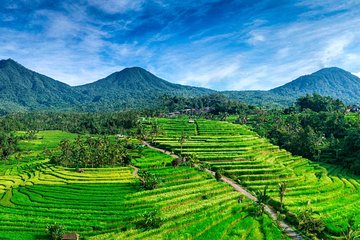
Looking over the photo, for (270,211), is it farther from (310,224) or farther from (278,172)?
(278,172)

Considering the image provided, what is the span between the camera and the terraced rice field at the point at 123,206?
45.8 m

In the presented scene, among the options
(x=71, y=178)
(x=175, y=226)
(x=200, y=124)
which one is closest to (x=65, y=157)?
(x=71, y=178)

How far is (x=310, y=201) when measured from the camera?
58156mm

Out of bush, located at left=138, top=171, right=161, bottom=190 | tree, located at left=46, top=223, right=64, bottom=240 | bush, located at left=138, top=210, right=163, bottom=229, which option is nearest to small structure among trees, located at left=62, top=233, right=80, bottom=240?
tree, located at left=46, top=223, right=64, bottom=240

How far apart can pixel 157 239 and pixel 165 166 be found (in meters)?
37.0

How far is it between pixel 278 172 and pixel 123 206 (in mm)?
37555

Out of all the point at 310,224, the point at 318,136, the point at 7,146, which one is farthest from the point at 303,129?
the point at 7,146

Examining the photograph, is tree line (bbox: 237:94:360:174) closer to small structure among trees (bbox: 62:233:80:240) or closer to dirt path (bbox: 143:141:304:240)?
dirt path (bbox: 143:141:304:240)

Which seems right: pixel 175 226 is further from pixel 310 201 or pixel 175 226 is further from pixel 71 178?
pixel 71 178

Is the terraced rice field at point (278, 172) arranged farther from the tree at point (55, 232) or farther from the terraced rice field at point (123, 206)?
the tree at point (55, 232)

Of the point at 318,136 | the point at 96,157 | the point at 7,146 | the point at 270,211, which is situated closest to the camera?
the point at 270,211

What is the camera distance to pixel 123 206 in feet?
177

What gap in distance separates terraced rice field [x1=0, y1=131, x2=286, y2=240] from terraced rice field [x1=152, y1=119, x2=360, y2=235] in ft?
28.2

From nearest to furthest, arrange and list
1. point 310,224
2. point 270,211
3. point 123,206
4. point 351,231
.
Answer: point 351,231 < point 310,224 < point 123,206 < point 270,211
